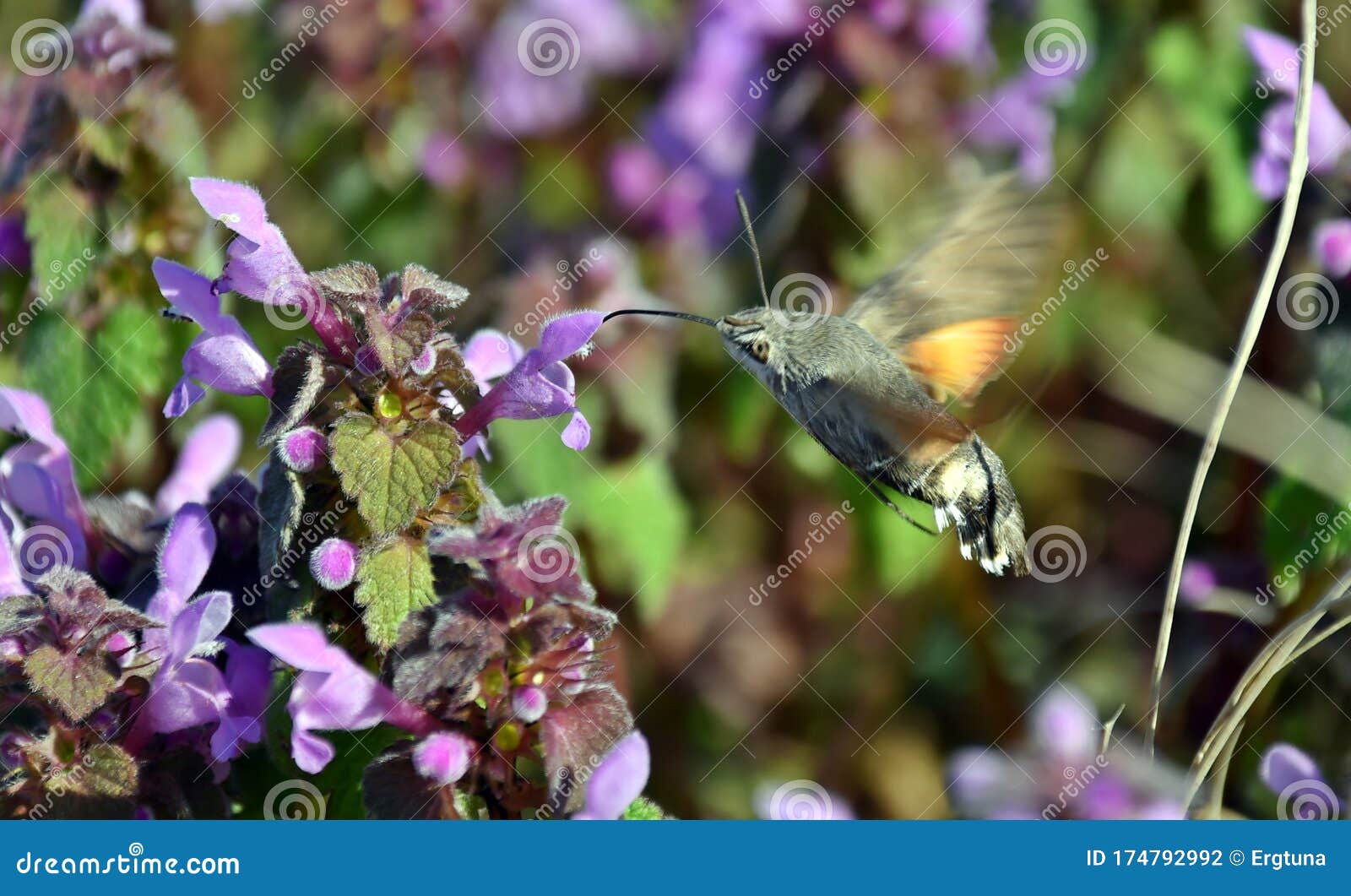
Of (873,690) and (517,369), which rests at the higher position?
(517,369)

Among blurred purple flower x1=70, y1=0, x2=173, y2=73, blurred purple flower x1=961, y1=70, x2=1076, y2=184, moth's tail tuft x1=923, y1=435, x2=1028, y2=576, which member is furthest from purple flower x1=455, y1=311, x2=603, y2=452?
blurred purple flower x1=961, y1=70, x2=1076, y2=184

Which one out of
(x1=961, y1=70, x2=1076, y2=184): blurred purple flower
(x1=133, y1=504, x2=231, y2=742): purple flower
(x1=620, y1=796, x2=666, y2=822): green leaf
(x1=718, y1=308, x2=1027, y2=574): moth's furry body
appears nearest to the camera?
(x1=133, y1=504, x2=231, y2=742): purple flower

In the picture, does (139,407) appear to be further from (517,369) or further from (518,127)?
(518,127)

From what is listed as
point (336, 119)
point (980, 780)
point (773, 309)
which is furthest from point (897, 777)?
point (336, 119)
